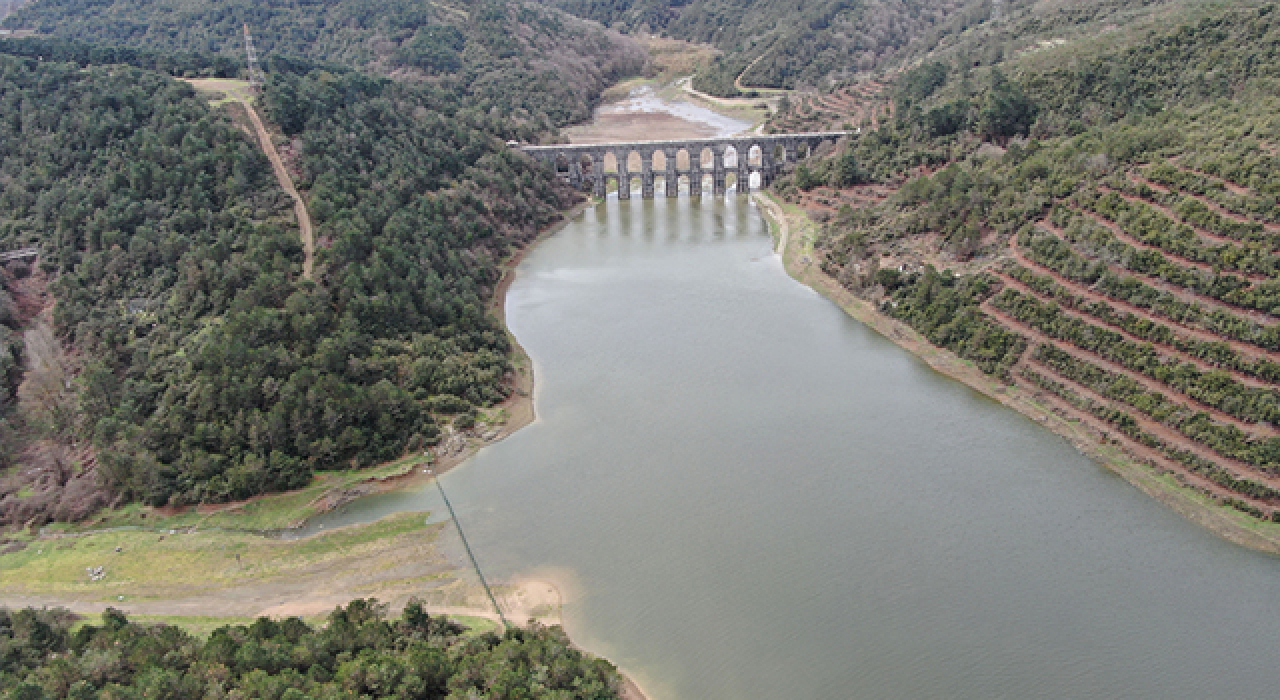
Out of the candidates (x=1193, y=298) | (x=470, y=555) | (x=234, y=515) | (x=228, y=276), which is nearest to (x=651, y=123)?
(x=228, y=276)

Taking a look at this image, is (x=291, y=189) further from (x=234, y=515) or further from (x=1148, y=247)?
(x=1148, y=247)

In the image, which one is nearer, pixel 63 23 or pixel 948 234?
pixel 948 234

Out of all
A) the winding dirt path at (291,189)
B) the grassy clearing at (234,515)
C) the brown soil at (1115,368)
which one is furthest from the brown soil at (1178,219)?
the winding dirt path at (291,189)

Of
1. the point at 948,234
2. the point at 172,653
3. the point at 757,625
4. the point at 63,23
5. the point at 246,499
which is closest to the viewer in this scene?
the point at 172,653

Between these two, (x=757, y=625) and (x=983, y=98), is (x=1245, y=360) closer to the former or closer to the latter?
(x=757, y=625)

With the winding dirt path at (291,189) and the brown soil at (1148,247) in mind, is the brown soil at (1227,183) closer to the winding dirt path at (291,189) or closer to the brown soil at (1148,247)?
the brown soil at (1148,247)

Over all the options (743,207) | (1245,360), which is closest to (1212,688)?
(1245,360)
